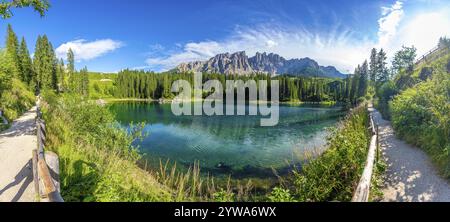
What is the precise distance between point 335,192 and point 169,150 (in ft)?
43.3

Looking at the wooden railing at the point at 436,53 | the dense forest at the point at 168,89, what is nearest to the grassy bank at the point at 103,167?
the wooden railing at the point at 436,53

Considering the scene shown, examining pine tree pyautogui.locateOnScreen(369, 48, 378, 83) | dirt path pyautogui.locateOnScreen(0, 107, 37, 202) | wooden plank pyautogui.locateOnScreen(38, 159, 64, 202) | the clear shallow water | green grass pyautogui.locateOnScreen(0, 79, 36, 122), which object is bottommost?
the clear shallow water

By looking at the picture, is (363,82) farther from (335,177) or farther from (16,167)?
(16,167)

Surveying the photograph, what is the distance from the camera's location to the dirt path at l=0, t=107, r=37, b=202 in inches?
202

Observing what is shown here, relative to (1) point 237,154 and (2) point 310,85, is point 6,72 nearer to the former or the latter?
(1) point 237,154

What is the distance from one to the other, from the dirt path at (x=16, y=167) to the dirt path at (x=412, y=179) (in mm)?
8201

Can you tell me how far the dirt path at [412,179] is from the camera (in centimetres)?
537

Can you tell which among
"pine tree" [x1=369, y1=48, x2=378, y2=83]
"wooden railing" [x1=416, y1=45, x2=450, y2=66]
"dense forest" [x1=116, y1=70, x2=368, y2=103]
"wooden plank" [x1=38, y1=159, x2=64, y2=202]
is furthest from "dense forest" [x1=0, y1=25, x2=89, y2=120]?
"pine tree" [x1=369, y1=48, x2=378, y2=83]

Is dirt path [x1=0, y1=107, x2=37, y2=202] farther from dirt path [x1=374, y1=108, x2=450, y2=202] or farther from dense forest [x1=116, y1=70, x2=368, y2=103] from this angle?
dense forest [x1=116, y1=70, x2=368, y2=103]

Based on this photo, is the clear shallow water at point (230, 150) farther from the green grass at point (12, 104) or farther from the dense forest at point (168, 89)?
the dense forest at point (168, 89)

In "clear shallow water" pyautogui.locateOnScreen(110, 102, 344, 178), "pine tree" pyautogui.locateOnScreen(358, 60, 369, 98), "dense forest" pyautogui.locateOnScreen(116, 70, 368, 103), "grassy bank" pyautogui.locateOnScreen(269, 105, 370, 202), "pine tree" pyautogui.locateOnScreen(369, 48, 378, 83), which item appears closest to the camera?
"grassy bank" pyautogui.locateOnScreen(269, 105, 370, 202)

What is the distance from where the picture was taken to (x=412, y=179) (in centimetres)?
629

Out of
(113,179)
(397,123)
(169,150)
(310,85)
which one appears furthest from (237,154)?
(310,85)

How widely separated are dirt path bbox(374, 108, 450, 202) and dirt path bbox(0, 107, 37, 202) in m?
8.20
